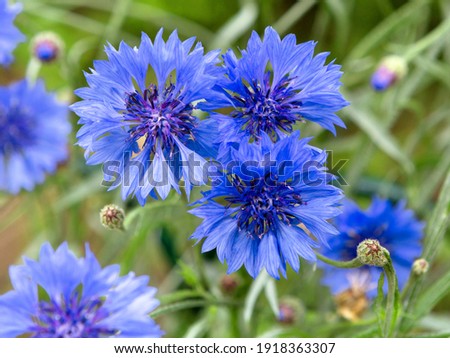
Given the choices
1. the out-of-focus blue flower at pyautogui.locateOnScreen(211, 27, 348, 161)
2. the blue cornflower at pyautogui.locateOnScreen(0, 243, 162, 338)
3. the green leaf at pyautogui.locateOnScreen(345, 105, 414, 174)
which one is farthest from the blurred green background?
the out-of-focus blue flower at pyautogui.locateOnScreen(211, 27, 348, 161)

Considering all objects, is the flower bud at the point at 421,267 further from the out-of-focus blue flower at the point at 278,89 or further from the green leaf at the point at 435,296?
the out-of-focus blue flower at the point at 278,89

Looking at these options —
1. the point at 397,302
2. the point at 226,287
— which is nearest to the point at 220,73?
the point at 397,302

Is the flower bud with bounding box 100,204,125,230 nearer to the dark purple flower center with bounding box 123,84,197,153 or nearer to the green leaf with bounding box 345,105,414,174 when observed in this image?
the dark purple flower center with bounding box 123,84,197,153

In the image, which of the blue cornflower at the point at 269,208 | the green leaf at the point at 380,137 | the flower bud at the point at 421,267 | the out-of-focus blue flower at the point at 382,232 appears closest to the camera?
the blue cornflower at the point at 269,208

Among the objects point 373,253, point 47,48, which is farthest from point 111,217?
point 47,48

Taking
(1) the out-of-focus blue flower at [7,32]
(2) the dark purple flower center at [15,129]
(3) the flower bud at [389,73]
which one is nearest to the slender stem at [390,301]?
(3) the flower bud at [389,73]

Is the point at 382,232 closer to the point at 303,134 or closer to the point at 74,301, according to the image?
the point at 303,134
